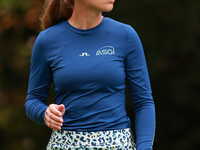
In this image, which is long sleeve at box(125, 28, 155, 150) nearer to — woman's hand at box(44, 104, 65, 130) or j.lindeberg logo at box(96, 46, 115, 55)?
j.lindeberg logo at box(96, 46, 115, 55)

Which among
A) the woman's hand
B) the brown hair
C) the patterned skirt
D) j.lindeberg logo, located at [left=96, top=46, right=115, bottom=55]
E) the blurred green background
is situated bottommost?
the blurred green background

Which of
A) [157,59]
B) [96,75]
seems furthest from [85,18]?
[157,59]

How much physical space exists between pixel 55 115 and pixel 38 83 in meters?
0.31

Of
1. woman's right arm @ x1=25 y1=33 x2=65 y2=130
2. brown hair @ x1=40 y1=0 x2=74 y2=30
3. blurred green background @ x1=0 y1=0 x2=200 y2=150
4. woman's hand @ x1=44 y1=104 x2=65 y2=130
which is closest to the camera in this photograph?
woman's hand @ x1=44 y1=104 x2=65 y2=130

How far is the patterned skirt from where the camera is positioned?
177cm

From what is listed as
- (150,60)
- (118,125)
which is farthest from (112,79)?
(150,60)

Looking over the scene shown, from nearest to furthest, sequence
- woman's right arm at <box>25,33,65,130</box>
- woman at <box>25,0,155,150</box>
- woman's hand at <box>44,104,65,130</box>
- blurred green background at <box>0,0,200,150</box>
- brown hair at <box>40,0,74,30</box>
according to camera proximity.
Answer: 1. woman's hand at <box>44,104,65,130</box>
2. woman at <box>25,0,155,150</box>
3. woman's right arm at <box>25,33,65,130</box>
4. brown hair at <box>40,0,74,30</box>
5. blurred green background at <box>0,0,200,150</box>

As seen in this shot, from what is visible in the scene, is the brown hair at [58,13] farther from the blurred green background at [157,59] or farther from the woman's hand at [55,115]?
the blurred green background at [157,59]

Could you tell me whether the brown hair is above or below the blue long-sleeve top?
above

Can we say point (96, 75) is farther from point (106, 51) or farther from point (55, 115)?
point (55, 115)

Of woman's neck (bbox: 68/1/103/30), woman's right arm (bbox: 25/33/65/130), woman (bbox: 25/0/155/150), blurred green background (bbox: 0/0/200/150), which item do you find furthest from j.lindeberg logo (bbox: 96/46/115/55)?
blurred green background (bbox: 0/0/200/150)

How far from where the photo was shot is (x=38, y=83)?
196 cm

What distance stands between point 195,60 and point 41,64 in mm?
3219

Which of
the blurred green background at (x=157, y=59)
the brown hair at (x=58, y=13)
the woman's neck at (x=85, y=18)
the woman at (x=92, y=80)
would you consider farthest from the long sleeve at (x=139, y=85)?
the blurred green background at (x=157, y=59)
